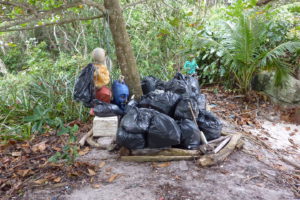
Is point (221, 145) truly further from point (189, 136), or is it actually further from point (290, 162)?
point (290, 162)

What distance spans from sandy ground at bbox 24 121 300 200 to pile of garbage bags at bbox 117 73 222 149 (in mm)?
255

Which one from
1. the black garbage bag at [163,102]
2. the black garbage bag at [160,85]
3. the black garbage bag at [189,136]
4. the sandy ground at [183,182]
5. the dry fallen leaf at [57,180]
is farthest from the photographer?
the black garbage bag at [160,85]

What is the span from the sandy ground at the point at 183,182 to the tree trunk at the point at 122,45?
4.02ft

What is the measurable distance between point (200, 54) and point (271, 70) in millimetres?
1962

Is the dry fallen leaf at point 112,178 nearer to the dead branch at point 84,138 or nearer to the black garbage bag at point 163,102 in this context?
the dead branch at point 84,138

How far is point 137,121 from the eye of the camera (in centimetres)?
265

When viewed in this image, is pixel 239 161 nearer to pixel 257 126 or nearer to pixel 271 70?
pixel 257 126

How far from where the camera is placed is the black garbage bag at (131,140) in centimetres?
259

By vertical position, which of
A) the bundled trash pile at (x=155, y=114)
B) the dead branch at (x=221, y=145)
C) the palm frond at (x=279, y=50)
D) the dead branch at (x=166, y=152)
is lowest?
the dead branch at (x=221, y=145)

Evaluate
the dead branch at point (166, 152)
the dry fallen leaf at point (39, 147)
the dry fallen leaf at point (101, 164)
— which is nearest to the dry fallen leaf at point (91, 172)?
the dry fallen leaf at point (101, 164)

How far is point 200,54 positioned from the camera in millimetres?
6480

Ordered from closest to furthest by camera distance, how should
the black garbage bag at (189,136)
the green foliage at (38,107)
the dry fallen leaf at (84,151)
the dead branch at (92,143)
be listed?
the black garbage bag at (189,136) < the dry fallen leaf at (84,151) < the dead branch at (92,143) < the green foliage at (38,107)

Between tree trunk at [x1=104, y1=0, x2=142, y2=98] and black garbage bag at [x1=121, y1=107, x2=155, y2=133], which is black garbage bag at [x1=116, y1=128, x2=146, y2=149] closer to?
black garbage bag at [x1=121, y1=107, x2=155, y2=133]

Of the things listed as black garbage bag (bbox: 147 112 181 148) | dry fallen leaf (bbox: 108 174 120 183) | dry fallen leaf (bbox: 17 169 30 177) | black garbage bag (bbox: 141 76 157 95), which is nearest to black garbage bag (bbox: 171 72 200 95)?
black garbage bag (bbox: 141 76 157 95)
